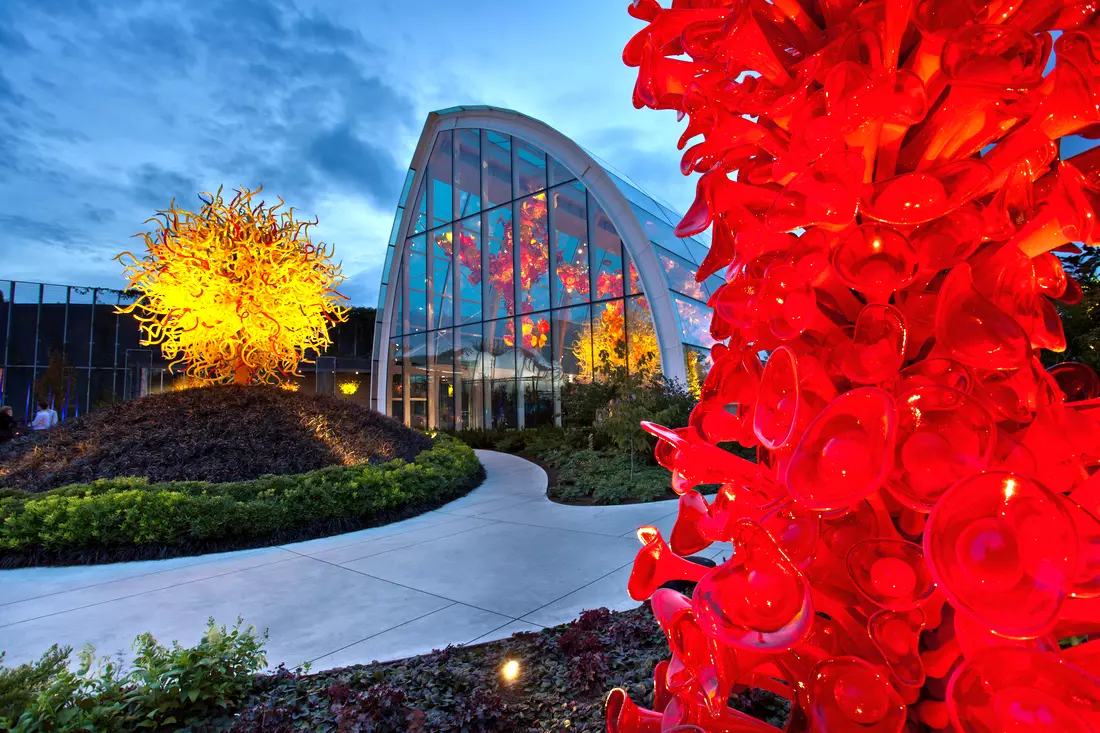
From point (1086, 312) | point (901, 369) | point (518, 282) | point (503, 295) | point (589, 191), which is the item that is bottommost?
point (901, 369)

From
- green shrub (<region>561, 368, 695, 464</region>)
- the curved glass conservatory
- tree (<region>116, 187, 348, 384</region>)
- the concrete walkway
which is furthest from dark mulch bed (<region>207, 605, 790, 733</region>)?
the curved glass conservatory

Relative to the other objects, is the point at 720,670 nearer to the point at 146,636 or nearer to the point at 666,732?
the point at 666,732

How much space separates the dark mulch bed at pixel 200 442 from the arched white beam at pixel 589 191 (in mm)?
7840

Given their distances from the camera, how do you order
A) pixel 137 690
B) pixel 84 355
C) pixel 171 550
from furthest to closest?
1. pixel 84 355
2. pixel 171 550
3. pixel 137 690

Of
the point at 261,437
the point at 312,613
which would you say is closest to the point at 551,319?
the point at 261,437

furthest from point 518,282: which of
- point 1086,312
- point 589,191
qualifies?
point 1086,312

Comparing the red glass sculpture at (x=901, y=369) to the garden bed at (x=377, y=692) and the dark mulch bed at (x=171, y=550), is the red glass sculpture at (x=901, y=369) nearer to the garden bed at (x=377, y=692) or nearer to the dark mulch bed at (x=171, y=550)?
the garden bed at (x=377, y=692)

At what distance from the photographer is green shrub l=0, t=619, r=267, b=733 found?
2.15 meters

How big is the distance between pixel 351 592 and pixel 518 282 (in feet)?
51.8

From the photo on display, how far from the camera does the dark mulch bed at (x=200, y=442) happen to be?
26.2 ft

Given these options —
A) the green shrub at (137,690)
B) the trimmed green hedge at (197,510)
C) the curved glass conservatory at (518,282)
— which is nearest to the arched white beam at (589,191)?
the curved glass conservatory at (518,282)

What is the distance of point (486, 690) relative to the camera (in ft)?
8.71

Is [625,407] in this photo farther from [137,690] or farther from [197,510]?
[137,690]

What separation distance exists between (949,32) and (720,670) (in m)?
0.86
